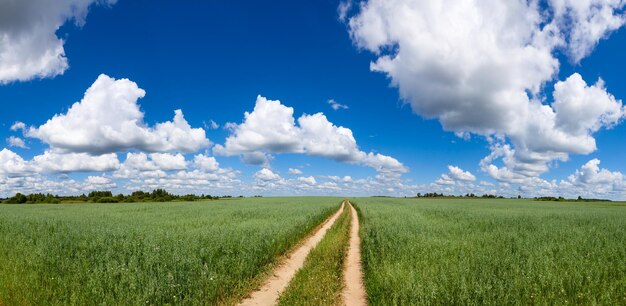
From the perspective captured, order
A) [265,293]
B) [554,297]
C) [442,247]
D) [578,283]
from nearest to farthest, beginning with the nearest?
[554,297] < [578,283] < [265,293] < [442,247]

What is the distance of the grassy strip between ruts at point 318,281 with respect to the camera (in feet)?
29.7

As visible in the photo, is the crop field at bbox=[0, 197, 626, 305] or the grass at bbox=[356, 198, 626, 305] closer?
the grass at bbox=[356, 198, 626, 305]

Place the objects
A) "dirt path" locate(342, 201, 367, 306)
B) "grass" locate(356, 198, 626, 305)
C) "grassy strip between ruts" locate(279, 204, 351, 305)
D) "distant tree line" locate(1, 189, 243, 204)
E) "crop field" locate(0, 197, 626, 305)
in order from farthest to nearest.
→ "distant tree line" locate(1, 189, 243, 204) < "dirt path" locate(342, 201, 367, 306) < "grassy strip between ruts" locate(279, 204, 351, 305) < "crop field" locate(0, 197, 626, 305) < "grass" locate(356, 198, 626, 305)

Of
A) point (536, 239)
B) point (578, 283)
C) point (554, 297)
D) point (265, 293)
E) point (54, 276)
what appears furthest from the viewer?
point (536, 239)

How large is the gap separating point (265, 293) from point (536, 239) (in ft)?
40.7

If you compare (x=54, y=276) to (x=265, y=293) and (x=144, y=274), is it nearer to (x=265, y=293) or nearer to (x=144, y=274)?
(x=144, y=274)

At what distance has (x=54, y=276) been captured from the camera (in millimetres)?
9180

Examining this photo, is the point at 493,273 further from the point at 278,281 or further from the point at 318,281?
the point at 278,281

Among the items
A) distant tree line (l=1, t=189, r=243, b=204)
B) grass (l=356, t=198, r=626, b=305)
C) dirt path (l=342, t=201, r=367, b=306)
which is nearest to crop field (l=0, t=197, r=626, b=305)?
grass (l=356, t=198, r=626, b=305)

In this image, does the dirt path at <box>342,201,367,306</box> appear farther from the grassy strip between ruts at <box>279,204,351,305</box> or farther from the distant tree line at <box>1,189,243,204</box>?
the distant tree line at <box>1,189,243,204</box>

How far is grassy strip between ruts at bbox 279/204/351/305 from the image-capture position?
9055 mm

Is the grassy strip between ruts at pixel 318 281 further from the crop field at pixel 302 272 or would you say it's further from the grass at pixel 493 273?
the grass at pixel 493 273

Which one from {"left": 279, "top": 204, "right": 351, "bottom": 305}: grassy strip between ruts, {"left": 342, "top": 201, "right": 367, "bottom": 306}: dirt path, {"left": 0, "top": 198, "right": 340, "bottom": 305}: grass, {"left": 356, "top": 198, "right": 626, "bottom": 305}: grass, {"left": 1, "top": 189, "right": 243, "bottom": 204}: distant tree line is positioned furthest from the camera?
{"left": 1, "top": 189, "right": 243, "bottom": 204}: distant tree line

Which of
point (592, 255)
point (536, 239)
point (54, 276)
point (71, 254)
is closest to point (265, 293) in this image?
point (54, 276)
